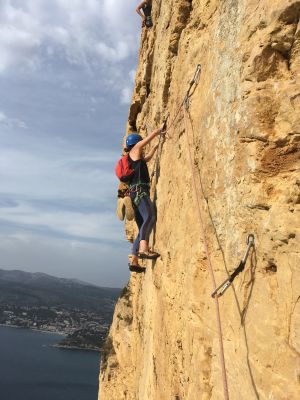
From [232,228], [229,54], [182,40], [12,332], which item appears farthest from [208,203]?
[12,332]

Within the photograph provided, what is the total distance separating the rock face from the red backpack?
77 centimetres

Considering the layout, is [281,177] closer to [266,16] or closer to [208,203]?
[208,203]

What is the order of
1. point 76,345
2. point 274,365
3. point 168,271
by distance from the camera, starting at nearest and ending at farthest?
point 274,365 < point 168,271 < point 76,345

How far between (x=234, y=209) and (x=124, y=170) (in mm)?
3354

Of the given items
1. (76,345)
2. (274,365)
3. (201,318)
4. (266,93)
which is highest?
(266,93)

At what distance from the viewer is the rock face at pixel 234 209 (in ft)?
11.4

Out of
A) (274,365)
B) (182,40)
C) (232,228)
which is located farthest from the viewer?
(182,40)

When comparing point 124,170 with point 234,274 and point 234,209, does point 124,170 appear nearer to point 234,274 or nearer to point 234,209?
point 234,209

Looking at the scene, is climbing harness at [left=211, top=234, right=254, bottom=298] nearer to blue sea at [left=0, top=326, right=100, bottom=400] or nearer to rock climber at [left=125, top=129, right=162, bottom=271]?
rock climber at [left=125, top=129, right=162, bottom=271]

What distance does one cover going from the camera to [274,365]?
3.31m

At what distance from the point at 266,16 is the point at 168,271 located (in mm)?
3706

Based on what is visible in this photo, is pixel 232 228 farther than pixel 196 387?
No

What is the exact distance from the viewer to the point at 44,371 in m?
65.5

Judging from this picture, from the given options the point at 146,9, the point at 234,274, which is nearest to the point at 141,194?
the point at 234,274
